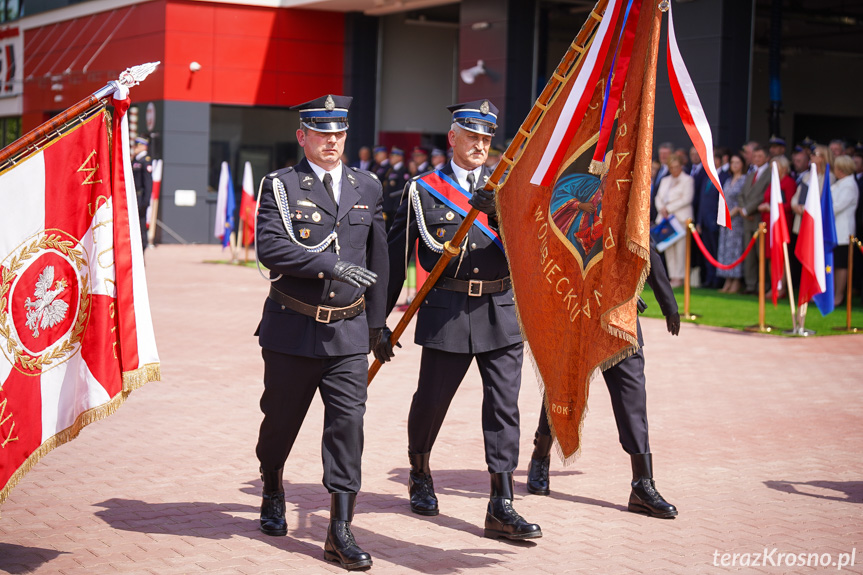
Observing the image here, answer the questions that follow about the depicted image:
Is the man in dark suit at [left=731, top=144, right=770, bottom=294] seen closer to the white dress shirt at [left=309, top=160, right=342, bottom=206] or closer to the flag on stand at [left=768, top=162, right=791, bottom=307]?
the flag on stand at [left=768, top=162, right=791, bottom=307]

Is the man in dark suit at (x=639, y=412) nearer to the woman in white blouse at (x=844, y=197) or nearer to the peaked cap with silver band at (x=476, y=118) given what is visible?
the peaked cap with silver band at (x=476, y=118)

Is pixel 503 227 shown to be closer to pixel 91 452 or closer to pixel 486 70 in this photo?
pixel 91 452

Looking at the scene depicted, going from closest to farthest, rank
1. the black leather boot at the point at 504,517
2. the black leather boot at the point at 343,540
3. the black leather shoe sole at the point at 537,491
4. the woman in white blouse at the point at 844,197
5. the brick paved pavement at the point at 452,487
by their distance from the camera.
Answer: the black leather boot at the point at 343,540, the brick paved pavement at the point at 452,487, the black leather boot at the point at 504,517, the black leather shoe sole at the point at 537,491, the woman in white blouse at the point at 844,197

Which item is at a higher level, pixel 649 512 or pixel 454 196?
pixel 454 196

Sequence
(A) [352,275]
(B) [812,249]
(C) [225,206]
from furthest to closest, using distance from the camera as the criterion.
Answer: (C) [225,206]
(B) [812,249]
(A) [352,275]

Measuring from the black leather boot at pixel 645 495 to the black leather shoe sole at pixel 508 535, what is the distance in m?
0.76

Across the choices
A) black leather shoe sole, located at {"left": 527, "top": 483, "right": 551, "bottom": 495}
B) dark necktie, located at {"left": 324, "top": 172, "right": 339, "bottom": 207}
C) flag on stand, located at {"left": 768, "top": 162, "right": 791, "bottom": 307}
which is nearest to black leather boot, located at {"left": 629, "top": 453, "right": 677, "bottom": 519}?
black leather shoe sole, located at {"left": 527, "top": 483, "right": 551, "bottom": 495}

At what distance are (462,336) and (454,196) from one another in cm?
75

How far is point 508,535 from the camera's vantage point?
5.23 m

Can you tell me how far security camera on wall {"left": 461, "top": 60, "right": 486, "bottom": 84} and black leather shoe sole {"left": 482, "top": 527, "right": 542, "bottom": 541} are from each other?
19188mm

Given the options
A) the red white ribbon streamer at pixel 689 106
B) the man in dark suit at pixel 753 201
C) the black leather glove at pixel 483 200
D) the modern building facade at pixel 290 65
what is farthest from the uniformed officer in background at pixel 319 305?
the modern building facade at pixel 290 65

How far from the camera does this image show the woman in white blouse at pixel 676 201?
16906 millimetres

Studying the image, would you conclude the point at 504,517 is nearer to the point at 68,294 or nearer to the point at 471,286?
the point at 471,286

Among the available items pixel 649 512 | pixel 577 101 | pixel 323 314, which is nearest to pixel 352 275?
pixel 323 314
